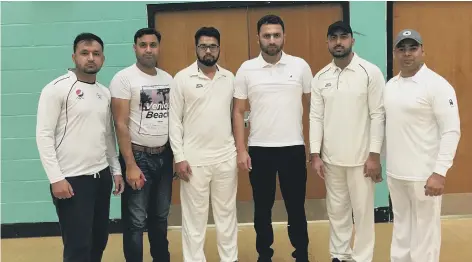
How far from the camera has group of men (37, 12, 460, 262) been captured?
2.21 metres

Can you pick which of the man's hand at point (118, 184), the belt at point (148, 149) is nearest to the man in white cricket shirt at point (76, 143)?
the man's hand at point (118, 184)

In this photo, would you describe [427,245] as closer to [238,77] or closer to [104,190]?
[238,77]

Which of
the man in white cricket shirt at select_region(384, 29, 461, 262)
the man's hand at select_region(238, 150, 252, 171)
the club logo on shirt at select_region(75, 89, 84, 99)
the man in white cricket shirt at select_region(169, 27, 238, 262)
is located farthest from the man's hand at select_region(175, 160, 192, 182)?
the man in white cricket shirt at select_region(384, 29, 461, 262)

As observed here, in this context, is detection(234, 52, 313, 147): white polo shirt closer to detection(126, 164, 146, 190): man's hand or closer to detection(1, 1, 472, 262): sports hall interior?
detection(126, 164, 146, 190): man's hand

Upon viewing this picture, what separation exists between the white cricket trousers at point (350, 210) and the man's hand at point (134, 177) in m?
1.20

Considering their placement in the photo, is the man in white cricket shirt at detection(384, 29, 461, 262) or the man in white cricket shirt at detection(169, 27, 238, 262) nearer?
the man in white cricket shirt at detection(384, 29, 461, 262)

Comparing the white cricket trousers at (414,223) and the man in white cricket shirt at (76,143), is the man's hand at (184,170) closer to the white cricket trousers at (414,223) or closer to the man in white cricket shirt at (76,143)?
the man in white cricket shirt at (76,143)

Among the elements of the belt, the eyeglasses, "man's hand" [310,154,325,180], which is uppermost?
the eyeglasses

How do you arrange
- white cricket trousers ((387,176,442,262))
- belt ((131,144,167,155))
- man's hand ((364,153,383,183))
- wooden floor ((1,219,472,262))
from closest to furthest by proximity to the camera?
1. white cricket trousers ((387,176,442,262))
2. man's hand ((364,153,383,183))
3. belt ((131,144,167,155))
4. wooden floor ((1,219,472,262))

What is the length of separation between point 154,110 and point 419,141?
1.58 metres

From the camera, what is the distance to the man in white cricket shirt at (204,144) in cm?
248

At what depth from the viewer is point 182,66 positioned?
11.8 ft

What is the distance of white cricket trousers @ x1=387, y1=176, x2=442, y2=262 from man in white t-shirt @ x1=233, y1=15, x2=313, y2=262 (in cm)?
59

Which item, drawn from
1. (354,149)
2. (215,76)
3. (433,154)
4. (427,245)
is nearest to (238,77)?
(215,76)
